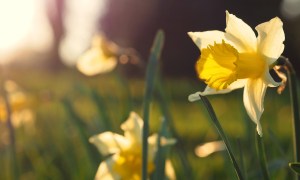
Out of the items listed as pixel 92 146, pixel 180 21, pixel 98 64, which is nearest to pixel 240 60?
pixel 92 146

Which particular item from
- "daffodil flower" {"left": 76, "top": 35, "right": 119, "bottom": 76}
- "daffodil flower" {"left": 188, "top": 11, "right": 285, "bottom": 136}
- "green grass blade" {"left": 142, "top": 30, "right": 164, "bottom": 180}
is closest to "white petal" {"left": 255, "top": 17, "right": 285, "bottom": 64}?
"daffodil flower" {"left": 188, "top": 11, "right": 285, "bottom": 136}

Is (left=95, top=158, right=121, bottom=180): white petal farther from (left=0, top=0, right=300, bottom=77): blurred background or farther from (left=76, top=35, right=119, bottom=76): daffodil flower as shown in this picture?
(left=0, top=0, right=300, bottom=77): blurred background

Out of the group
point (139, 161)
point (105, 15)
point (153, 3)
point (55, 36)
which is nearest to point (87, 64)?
point (139, 161)

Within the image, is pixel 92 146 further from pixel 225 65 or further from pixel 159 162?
pixel 225 65

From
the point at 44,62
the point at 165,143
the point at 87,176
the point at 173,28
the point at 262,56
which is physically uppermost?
the point at 262,56

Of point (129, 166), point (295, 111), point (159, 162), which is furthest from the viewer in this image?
point (129, 166)

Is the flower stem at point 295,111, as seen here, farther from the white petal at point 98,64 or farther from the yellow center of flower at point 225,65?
the white petal at point 98,64

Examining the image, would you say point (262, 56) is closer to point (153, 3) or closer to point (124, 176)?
point (124, 176)
